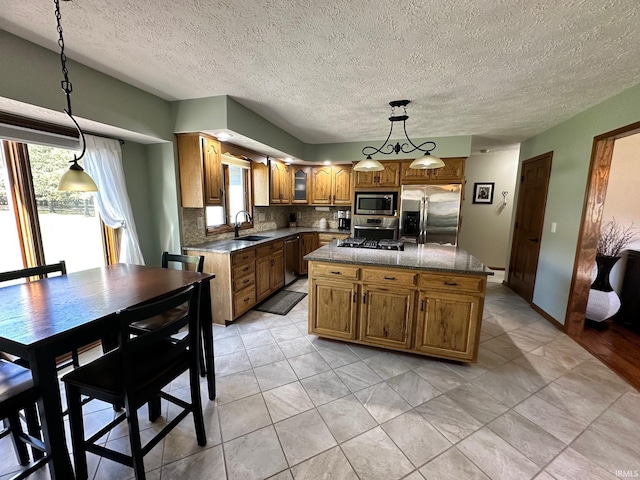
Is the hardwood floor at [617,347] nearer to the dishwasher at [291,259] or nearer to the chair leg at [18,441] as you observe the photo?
the dishwasher at [291,259]

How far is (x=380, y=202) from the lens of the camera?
442 cm

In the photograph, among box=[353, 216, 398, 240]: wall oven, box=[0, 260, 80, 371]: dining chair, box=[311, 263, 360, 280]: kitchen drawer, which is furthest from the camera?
box=[353, 216, 398, 240]: wall oven

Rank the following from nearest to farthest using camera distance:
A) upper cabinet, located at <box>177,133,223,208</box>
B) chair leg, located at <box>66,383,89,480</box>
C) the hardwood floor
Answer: chair leg, located at <box>66,383,89,480</box> < the hardwood floor < upper cabinet, located at <box>177,133,223,208</box>

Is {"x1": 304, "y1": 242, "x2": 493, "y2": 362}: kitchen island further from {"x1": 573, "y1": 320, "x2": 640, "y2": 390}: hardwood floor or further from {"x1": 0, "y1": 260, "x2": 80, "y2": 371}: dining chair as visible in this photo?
{"x1": 0, "y1": 260, "x2": 80, "y2": 371}: dining chair

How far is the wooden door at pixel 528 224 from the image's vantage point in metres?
3.67

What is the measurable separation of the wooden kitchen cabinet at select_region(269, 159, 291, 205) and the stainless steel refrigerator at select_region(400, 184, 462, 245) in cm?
203

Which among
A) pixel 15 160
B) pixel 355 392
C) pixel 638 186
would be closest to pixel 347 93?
pixel 355 392

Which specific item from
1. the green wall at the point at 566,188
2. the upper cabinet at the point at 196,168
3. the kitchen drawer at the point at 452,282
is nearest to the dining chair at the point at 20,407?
the upper cabinet at the point at 196,168

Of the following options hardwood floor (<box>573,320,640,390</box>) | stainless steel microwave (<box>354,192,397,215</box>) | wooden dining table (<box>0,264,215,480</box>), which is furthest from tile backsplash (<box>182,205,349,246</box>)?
hardwood floor (<box>573,320,640,390</box>)

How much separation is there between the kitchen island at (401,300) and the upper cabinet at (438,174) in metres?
1.86

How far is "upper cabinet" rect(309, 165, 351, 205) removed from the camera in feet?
15.8

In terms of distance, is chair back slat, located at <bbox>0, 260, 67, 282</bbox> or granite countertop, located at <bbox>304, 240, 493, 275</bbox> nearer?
chair back slat, located at <bbox>0, 260, 67, 282</bbox>

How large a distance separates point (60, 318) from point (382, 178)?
4.14 meters

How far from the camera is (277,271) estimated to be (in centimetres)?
401
